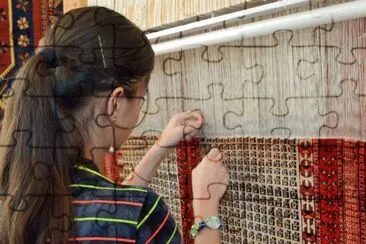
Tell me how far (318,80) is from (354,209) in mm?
203

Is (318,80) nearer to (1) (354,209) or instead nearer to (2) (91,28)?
(1) (354,209)

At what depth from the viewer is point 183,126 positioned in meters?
1.00

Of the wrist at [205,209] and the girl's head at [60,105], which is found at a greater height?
the girl's head at [60,105]

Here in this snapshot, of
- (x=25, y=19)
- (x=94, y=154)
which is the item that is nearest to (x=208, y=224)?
(x=94, y=154)

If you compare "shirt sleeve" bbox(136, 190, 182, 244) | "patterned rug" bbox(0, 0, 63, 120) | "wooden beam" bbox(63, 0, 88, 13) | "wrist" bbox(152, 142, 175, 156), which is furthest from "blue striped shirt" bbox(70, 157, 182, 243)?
"patterned rug" bbox(0, 0, 63, 120)

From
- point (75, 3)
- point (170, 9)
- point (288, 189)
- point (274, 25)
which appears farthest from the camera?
point (75, 3)

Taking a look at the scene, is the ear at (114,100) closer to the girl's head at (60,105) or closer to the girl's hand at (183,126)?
the girl's head at (60,105)

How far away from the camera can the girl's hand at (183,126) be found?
984mm

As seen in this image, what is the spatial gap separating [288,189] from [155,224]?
23cm

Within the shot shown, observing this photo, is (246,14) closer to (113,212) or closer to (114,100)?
(114,100)

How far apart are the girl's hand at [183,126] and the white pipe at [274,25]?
13cm

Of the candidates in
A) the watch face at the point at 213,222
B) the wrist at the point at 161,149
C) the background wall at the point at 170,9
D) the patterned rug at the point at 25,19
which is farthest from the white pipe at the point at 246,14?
the patterned rug at the point at 25,19

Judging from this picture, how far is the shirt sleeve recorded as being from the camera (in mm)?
801

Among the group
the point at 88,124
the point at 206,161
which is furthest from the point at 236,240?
the point at 88,124
